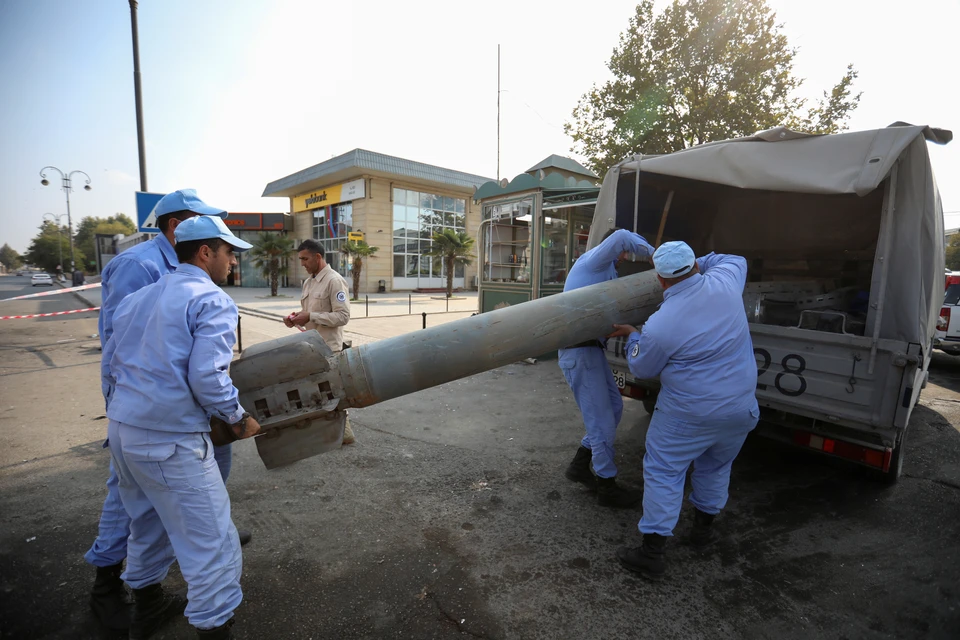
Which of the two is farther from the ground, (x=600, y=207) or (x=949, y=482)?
(x=600, y=207)

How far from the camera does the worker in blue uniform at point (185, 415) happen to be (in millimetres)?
1826

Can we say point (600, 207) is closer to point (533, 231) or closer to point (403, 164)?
point (533, 231)

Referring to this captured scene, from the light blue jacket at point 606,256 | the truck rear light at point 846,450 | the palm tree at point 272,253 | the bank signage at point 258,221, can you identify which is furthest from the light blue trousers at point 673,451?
the bank signage at point 258,221

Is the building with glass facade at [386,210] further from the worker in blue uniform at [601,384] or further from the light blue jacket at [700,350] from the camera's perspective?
the light blue jacket at [700,350]

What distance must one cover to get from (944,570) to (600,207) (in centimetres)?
350

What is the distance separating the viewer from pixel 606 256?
343 cm

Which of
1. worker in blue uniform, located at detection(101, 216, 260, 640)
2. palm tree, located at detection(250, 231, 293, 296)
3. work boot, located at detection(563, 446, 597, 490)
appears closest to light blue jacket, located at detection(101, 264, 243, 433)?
worker in blue uniform, located at detection(101, 216, 260, 640)

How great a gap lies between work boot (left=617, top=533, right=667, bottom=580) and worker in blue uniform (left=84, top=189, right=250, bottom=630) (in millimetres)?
2437

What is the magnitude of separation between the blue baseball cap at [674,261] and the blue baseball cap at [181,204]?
2.41 metres

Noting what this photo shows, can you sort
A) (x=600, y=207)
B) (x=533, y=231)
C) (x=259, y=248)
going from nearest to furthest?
1. (x=600, y=207)
2. (x=533, y=231)
3. (x=259, y=248)

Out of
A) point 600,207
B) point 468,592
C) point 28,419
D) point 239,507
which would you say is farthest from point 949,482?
point 28,419

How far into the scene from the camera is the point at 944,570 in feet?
8.71

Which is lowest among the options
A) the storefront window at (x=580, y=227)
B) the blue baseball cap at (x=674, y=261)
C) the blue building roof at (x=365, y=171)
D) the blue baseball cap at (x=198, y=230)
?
the blue baseball cap at (x=674, y=261)

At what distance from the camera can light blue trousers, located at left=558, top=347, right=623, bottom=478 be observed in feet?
11.1
